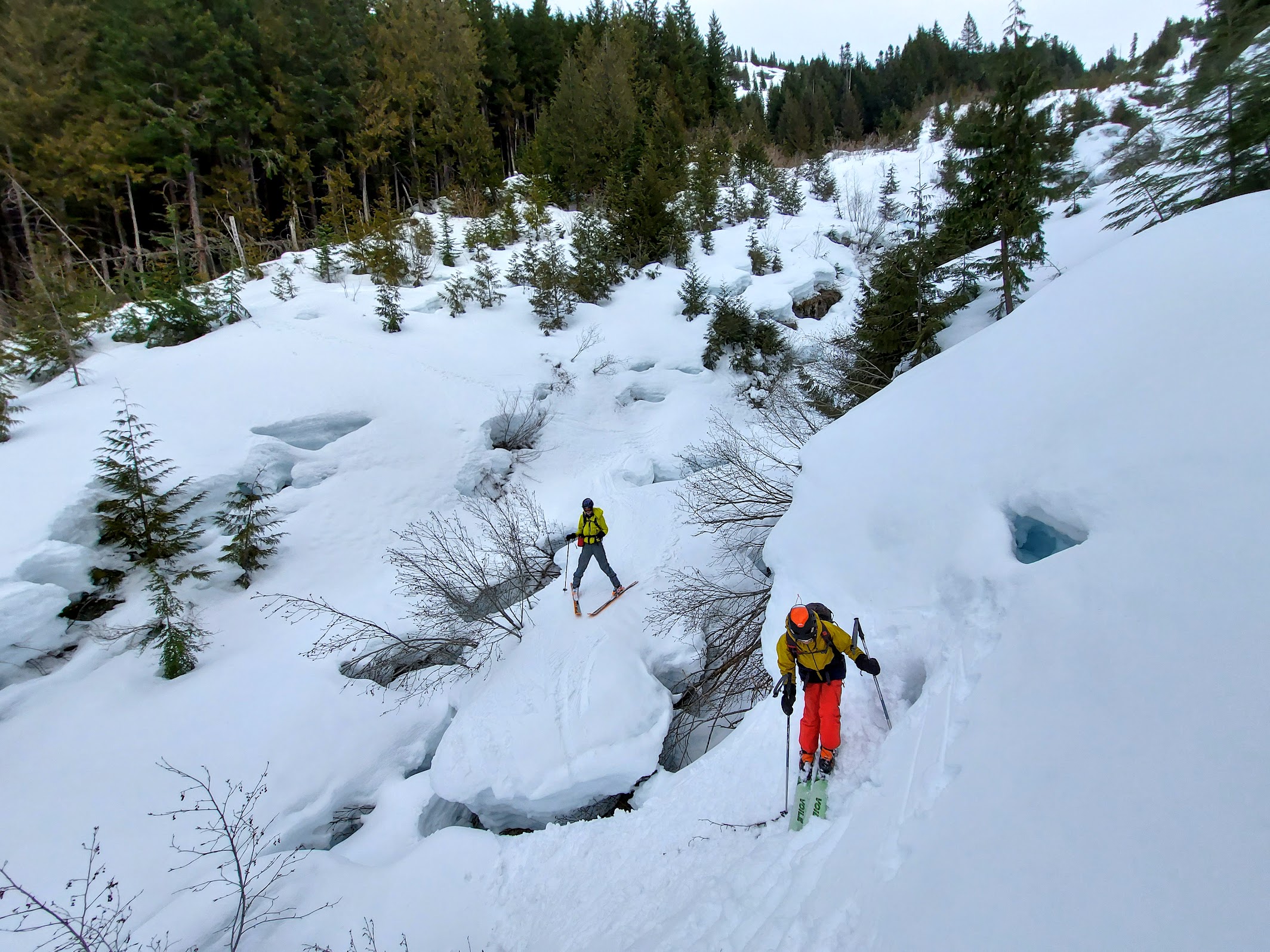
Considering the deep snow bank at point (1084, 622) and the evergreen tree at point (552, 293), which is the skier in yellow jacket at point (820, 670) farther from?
the evergreen tree at point (552, 293)

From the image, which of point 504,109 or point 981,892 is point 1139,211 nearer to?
point 981,892

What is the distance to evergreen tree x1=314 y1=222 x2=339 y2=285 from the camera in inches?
630

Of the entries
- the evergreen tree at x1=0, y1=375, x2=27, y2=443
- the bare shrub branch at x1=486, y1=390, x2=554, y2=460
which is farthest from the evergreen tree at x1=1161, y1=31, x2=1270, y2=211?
the evergreen tree at x1=0, y1=375, x2=27, y2=443

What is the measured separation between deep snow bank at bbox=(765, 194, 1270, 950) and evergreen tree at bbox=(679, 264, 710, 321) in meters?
11.6

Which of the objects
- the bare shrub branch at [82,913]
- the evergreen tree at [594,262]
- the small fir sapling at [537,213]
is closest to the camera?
the bare shrub branch at [82,913]

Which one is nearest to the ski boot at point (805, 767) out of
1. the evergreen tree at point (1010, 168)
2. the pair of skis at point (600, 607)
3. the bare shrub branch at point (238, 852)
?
the pair of skis at point (600, 607)

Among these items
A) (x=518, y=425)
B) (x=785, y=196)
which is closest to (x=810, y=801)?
(x=518, y=425)

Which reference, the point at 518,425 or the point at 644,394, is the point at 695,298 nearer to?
the point at 644,394

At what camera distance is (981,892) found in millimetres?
2279

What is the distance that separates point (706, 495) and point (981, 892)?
7340 mm

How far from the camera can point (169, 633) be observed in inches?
279

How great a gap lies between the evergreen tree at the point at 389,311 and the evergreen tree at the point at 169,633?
26.4ft

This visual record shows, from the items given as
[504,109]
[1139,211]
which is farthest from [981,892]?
[504,109]

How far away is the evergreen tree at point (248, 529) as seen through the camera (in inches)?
336
